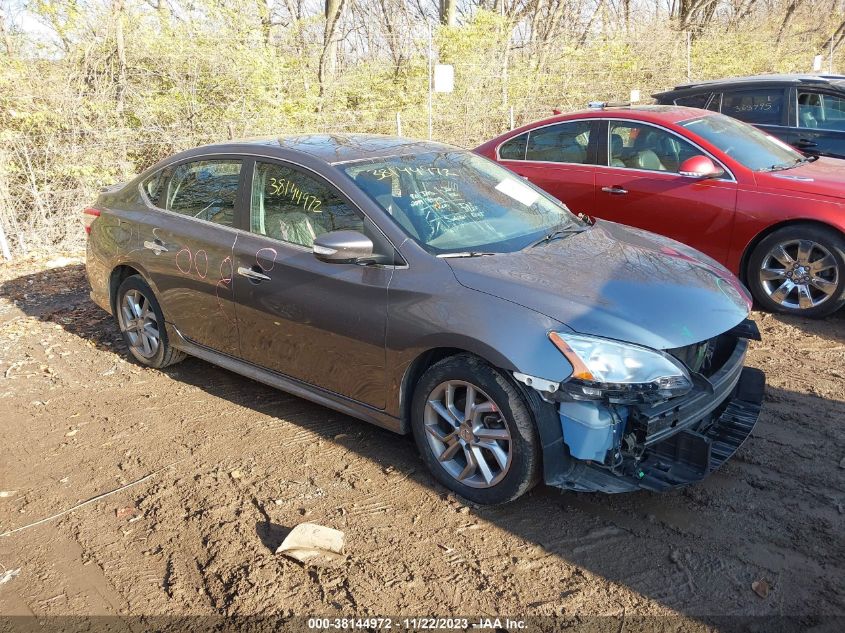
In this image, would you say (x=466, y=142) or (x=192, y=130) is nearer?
(x=192, y=130)

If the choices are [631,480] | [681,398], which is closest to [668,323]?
[681,398]

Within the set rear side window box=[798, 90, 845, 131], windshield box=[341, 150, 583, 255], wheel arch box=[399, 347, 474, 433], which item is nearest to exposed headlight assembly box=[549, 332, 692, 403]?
wheel arch box=[399, 347, 474, 433]

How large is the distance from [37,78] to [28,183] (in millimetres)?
1422

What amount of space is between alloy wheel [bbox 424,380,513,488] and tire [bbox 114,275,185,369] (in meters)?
2.52

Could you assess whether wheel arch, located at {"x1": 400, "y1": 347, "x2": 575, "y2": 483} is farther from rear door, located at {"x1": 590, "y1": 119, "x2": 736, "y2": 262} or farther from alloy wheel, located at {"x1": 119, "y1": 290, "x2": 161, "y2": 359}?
rear door, located at {"x1": 590, "y1": 119, "x2": 736, "y2": 262}

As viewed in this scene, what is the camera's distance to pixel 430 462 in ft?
12.0

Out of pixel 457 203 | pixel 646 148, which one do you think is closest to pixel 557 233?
pixel 457 203

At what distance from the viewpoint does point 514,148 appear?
7.57 meters

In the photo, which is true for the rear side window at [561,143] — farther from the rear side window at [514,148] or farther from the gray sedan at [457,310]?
the gray sedan at [457,310]

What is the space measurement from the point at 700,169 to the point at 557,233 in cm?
252

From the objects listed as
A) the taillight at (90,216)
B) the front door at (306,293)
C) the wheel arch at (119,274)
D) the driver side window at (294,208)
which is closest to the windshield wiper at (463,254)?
the front door at (306,293)

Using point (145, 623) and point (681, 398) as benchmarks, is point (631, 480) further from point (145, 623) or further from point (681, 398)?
point (145, 623)

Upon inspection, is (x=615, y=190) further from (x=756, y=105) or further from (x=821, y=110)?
(x=821, y=110)

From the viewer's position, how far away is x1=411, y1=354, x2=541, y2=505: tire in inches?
127
